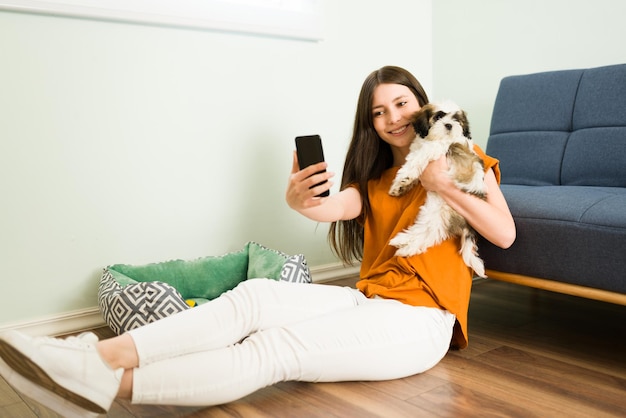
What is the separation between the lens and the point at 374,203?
1.96 meters

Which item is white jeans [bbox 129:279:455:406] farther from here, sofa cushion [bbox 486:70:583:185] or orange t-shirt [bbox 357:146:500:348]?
sofa cushion [bbox 486:70:583:185]

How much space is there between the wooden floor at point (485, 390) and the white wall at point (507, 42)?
4.56ft

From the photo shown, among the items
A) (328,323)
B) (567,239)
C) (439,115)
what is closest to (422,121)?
(439,115)

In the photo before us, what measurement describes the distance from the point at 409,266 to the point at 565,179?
107cm

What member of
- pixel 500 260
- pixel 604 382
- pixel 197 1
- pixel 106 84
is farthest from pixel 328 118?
pixel 604 382

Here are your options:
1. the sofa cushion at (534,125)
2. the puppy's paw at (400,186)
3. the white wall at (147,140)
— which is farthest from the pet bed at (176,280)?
the sofa cushion at (534,125)

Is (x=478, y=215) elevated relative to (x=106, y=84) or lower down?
lower down

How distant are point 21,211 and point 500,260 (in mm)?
1731

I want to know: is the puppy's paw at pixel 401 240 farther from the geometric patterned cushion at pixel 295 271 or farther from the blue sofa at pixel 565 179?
the geometric patterned cushion at pixel 295 271

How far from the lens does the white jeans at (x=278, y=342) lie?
1356mm

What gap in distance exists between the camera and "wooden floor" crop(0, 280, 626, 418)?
1510 mm

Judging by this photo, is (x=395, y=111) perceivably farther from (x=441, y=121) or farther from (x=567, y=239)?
(x=567, y=239)

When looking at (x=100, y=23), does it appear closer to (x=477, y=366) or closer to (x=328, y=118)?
(x=328, y=118)

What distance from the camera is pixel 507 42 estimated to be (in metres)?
3.10
